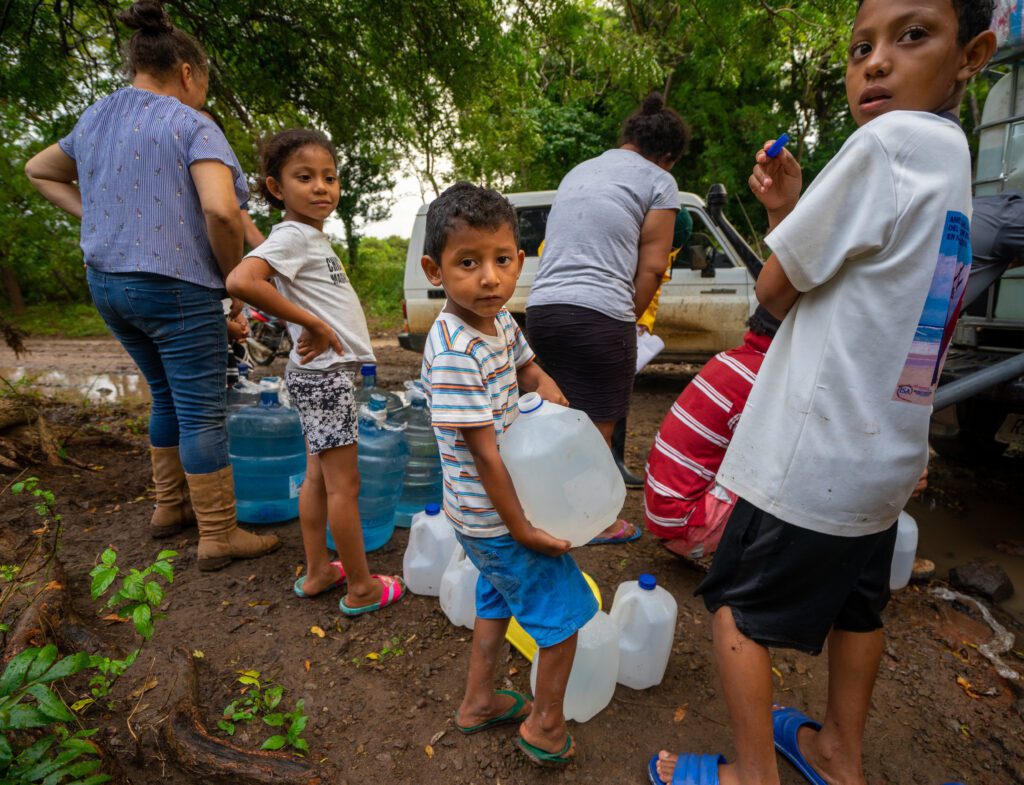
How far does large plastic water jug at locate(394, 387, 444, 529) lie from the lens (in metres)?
3.12

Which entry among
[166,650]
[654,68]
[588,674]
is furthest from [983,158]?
[654,68]

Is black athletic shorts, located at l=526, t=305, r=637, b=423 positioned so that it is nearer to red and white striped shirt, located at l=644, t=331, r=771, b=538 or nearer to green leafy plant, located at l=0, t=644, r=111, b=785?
red and white striped shirt, located at l=644, t=331, r=771, b=538

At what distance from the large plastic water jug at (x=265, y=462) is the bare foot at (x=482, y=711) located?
5.47ft

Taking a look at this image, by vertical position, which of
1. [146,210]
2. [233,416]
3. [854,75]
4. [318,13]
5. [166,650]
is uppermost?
[318,13]

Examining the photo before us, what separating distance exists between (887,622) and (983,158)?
8.75ft

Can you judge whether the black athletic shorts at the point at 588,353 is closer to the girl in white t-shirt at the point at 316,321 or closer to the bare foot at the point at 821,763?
the girl in white t-shirt at the point at 316,321

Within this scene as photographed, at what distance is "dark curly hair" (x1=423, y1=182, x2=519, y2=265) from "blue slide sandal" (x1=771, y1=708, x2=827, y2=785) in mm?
1511

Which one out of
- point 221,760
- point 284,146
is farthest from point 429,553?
point 284,146

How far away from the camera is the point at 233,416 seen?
2.93m

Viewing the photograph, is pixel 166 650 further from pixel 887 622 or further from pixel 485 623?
pixel 887 622

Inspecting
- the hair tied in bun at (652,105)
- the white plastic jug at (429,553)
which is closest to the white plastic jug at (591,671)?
the white plastic jug at (429,553)

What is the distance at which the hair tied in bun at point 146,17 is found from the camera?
2033 mm

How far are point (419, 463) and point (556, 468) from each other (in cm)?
192

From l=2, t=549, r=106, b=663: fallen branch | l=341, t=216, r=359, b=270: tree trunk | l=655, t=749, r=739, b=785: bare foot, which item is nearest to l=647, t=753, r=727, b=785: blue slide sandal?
l=655, t=749, r=739, b=785: bare foot
